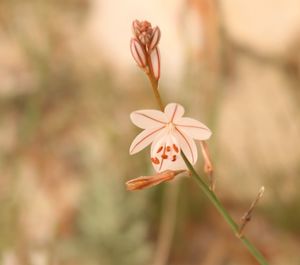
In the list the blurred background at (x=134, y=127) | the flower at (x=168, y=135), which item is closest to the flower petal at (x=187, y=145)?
the flower at (x=168, y=135)

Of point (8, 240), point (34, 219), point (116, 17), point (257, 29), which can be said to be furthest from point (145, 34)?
point (116, 17)

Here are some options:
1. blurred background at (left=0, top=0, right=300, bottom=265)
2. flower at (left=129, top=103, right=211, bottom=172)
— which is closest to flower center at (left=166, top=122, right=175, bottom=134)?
flower at (left=129, top=103, right=211, bottom=172)

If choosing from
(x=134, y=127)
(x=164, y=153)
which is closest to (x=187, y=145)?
(x=164, y=153)

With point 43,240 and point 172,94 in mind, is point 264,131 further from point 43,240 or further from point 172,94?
point 43,240

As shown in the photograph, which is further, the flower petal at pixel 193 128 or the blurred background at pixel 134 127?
the blurred background at pixel 134 127

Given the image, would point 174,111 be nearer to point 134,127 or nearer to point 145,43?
point 145,43

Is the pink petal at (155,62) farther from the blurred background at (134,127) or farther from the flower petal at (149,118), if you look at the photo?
the blurred background at (134,127)

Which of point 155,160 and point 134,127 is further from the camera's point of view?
point 134,127

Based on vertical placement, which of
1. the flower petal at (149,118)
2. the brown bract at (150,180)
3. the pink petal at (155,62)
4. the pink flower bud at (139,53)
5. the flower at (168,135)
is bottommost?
the brown bract at (150,180)
